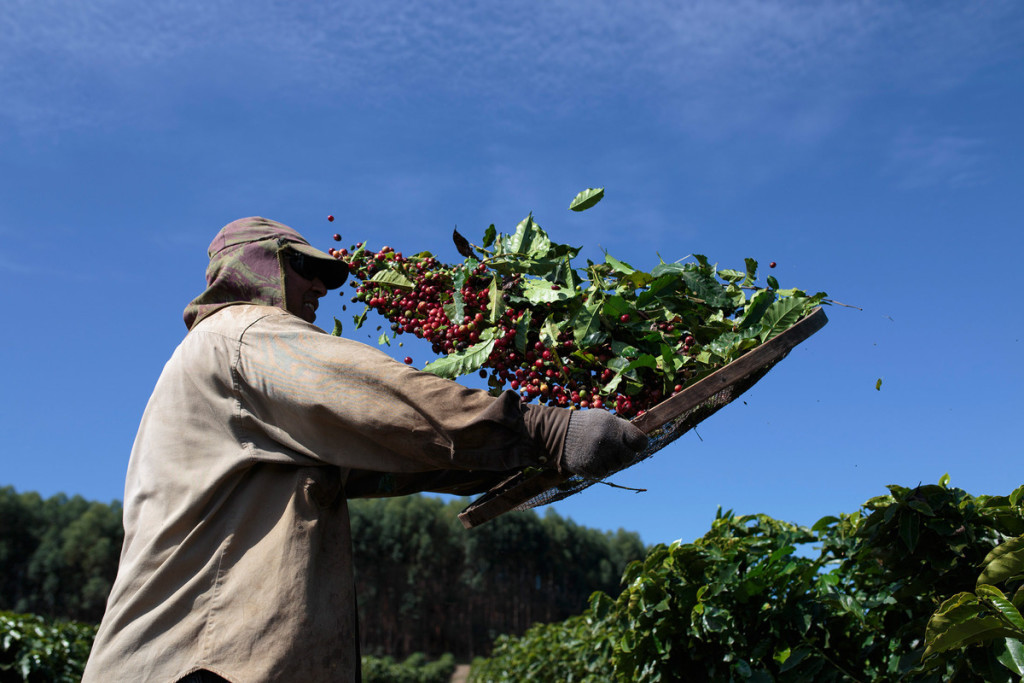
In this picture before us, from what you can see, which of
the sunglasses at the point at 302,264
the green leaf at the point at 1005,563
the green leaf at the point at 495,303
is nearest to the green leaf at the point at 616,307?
the green leaf at the point at 495,303

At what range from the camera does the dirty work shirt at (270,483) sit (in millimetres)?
1769

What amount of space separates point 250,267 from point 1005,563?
2.31 meters

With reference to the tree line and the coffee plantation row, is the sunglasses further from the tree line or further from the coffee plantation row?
the tree line

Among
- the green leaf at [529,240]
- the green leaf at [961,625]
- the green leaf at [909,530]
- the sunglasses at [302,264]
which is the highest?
the green leaf at [529,240]

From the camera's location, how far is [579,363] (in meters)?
2.30

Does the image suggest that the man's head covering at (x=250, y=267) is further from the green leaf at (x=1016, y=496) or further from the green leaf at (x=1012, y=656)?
the green leaf at (x=1016, y=496)

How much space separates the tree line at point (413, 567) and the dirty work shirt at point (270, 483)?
96.6 feet

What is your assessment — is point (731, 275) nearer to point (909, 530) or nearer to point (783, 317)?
point (783, 317)

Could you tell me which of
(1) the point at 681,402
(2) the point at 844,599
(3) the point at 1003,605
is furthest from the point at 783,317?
(2) the point at 844,599

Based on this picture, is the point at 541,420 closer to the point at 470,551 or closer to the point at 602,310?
the point at 602,310

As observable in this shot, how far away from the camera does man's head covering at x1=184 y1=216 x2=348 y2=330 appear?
2.20 metres

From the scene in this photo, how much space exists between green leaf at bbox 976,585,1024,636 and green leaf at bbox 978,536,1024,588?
13 centimetres

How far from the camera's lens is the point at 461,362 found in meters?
2.30

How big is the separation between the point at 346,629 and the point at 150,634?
17.3 inches
